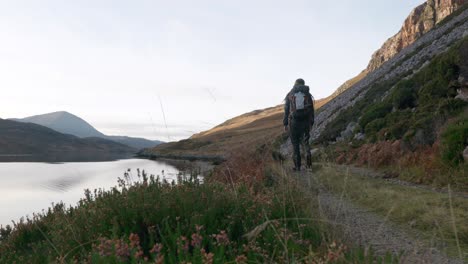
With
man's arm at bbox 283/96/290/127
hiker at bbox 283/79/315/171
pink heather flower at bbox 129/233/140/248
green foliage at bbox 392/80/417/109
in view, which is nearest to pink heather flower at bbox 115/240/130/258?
pink heather flower at bbox 129/233/140/248

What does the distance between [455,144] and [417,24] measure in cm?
11619

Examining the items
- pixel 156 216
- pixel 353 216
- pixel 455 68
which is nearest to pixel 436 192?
pixel 353 216

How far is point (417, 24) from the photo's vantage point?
110 m

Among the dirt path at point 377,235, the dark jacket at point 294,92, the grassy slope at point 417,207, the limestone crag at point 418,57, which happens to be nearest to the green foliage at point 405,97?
the limestone crag at point 418,57

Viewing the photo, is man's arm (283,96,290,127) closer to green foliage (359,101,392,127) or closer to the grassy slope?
the grassy slope

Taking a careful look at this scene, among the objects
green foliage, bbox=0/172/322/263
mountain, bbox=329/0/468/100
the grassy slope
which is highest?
mountain, bbox=329/0/468/100

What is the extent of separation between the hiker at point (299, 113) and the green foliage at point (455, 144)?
3486 millimetres

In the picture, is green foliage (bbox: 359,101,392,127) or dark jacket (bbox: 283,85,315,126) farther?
green foliage (bbox: 359,101,392,127)

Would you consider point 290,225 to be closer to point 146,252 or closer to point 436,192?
point 146,252

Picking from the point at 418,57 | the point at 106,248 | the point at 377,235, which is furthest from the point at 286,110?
the point at 418,57

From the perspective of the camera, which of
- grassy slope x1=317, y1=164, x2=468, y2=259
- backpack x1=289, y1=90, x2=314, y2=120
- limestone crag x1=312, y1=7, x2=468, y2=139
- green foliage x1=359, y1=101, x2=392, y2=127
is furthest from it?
limestone crag x1=312, y1=7, x2=468, y2=139

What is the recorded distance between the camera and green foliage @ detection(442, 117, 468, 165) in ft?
26.6

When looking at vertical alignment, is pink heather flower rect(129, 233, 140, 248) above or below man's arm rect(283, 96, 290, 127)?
below

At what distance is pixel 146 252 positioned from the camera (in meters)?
4.15
